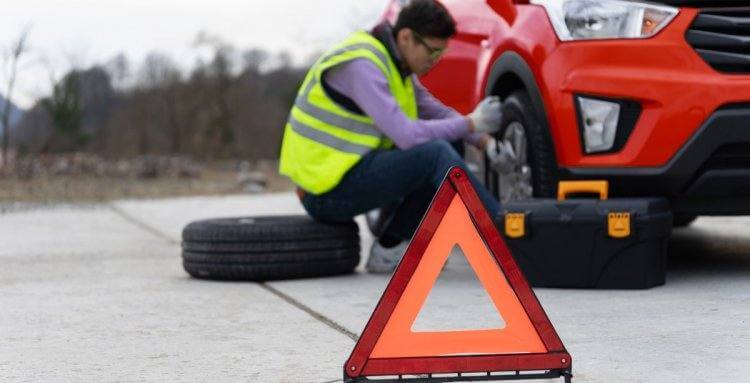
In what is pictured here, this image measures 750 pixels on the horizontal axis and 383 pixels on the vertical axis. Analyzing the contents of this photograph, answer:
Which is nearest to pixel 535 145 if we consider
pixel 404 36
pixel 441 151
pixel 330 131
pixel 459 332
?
pixel 441 151

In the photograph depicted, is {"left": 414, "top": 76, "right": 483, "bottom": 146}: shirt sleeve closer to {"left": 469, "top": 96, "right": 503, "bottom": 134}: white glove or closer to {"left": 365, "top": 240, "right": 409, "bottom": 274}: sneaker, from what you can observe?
{"left": 469, "top": 96, "right": 503, "bottom": 134}: white glove

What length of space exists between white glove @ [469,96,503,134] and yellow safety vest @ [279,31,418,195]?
0.34 meters

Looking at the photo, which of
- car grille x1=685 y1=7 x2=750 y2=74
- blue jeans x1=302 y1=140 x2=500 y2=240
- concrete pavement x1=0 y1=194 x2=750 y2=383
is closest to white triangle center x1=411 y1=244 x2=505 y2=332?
concrete pavement x1=0 y1=194 x2=750 y2=383

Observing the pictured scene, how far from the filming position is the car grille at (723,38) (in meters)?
4.61

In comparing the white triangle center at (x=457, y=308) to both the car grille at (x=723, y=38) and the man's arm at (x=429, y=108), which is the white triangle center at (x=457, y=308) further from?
the car grille at (x=723, y=38)

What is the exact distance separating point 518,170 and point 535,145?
34 centimetres

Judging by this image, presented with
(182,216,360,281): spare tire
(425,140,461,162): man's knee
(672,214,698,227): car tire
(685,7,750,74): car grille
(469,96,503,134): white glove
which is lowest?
(672,214,698,227): car tire

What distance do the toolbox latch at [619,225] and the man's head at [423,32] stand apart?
122 centimetres

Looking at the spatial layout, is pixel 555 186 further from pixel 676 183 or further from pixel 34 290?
pixel 34 290

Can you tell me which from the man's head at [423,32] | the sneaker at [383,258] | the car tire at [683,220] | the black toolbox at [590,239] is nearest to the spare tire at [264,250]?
the sneaker at [383,258]

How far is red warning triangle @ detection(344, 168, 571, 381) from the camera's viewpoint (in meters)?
2.95

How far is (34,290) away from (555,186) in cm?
231

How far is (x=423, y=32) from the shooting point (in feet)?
17.3

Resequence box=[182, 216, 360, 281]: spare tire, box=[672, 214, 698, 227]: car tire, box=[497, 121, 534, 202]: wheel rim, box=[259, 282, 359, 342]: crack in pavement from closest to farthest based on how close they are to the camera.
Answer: box=[259, 282, 359, 342]: crack in pavement < box=[497, 121, 534, 202]: wheel rim < box=[182, 216, 360, 281]: spare tire < box=[672, 214, 698, 227]: car tire
